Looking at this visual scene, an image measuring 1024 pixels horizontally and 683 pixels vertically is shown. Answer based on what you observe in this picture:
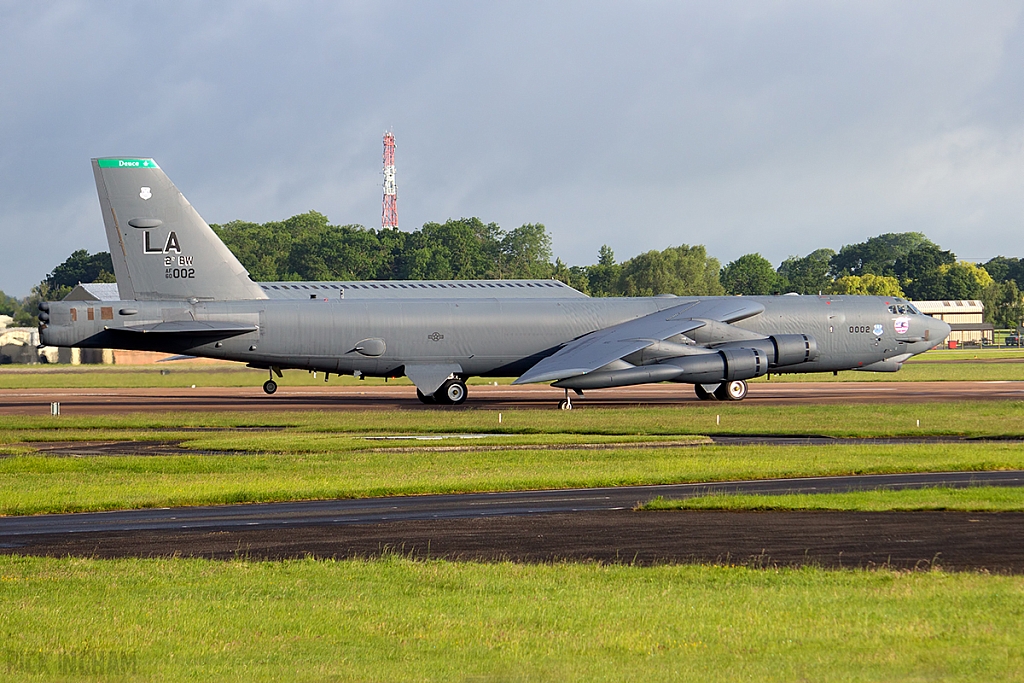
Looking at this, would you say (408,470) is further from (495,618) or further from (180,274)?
(180,274)

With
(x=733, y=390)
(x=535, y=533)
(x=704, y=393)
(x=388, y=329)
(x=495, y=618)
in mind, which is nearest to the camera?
(x=495, y=618)

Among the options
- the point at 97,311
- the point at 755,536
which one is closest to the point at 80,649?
the point at 755,536

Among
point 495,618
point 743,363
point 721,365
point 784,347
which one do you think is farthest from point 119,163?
point 495,618

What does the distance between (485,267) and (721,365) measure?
11996cm

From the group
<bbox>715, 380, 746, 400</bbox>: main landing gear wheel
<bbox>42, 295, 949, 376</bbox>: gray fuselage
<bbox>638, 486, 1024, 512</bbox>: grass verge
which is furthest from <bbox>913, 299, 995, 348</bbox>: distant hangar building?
<bbox>638, 486, 1024, 512</bbox>: grass verge

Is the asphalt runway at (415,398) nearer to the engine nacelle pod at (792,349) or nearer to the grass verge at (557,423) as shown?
the engine nacelle pod at (792,349)

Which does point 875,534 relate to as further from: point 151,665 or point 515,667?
point 151,665

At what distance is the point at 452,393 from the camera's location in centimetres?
4616

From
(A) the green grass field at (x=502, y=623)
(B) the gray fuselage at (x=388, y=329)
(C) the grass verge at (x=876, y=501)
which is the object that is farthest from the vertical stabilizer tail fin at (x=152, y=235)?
(A) the green grass field at (x=502, y=623)

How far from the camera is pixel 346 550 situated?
15398 millimetres

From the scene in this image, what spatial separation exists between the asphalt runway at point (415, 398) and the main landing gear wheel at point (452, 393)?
0.53m

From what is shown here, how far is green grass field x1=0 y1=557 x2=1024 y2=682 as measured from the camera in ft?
30.6

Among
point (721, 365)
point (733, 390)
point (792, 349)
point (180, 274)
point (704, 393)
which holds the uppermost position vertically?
point (180, 274)

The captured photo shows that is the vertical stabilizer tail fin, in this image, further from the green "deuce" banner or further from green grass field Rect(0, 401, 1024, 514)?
green grass field Rect(0, 401, 1024, 514)
